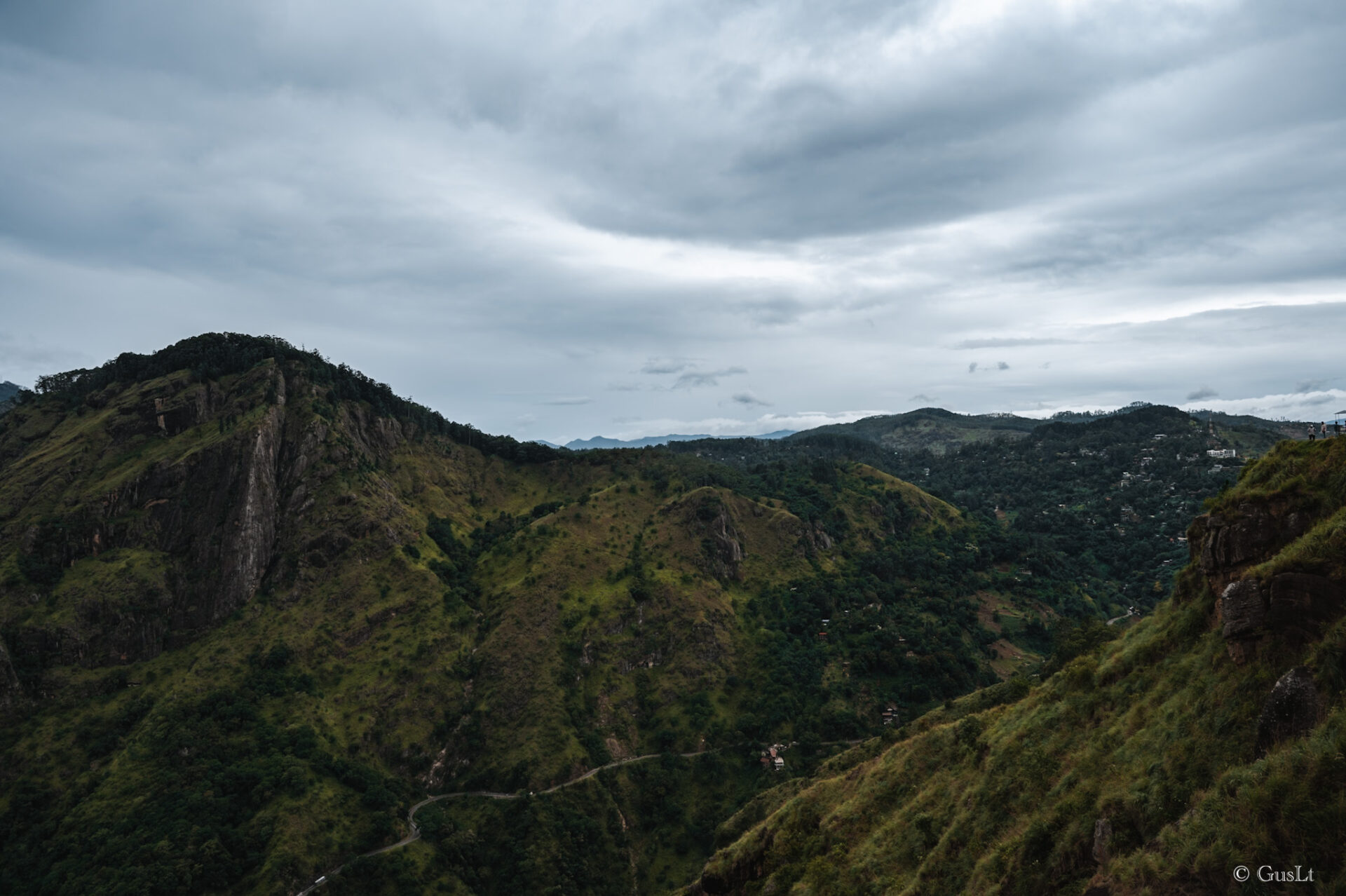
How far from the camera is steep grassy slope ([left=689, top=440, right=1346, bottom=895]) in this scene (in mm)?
14938

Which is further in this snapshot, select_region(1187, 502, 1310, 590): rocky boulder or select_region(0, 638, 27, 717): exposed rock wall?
select_region(0, 638, 27, 717): exposed rock wall

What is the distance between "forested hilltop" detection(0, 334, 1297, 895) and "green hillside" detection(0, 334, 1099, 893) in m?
0.53

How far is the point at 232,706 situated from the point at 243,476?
163ft

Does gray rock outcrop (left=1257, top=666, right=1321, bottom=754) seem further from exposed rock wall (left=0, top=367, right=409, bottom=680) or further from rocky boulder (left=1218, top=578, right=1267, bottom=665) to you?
exposed rock wall (left=0, top=367, right=409, bottom=680)

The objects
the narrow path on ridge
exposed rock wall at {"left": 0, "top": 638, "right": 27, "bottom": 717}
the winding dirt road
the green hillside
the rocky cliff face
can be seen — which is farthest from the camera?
exposed rock wall at {"left": 0, "top": 638, "right": 27, "bottom": 717}

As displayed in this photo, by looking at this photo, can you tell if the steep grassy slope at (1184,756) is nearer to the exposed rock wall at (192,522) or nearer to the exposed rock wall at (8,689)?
the exposed rock wall at (192,522)

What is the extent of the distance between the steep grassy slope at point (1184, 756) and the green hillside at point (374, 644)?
73282mm

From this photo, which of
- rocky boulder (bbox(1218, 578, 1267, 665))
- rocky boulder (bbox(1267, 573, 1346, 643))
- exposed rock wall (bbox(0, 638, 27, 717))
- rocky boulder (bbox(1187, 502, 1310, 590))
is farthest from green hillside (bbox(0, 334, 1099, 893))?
rocky boulder (bbox(1267, 573, 1346, 643))

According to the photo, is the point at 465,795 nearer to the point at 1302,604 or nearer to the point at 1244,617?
the point at 1244,617

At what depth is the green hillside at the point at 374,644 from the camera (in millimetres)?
86625

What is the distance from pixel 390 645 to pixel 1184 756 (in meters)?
124

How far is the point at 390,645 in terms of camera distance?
116500mm

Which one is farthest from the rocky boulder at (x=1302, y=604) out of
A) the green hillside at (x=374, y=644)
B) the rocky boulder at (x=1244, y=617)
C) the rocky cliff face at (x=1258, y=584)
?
the green hillside at (x=374, y=644)

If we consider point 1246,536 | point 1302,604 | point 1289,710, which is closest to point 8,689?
point 1289,710
